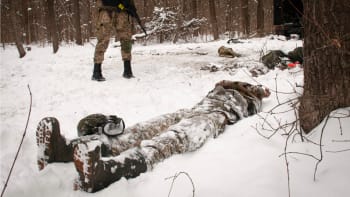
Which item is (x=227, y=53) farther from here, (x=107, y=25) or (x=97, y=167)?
(x=97, y=167)

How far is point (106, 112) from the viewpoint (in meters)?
3.26

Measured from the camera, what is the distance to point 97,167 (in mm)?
1512

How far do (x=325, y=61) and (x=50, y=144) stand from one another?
1.72 metres

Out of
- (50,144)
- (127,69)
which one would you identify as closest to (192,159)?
(50,144)

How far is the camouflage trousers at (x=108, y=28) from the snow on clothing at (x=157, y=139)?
88.2 inches

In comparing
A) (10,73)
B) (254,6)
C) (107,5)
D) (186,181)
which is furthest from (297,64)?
(254,6)

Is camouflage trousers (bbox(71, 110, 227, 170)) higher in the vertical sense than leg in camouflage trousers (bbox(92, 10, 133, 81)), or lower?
lower

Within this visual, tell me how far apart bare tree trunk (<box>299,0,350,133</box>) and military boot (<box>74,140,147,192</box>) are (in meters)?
1.16

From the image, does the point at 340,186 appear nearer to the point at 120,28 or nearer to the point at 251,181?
the point at 251,181

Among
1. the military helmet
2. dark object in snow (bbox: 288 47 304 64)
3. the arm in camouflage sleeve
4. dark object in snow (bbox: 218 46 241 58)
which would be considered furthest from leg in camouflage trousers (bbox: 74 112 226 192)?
dark object in snow (bbox: 218 46 241 58)

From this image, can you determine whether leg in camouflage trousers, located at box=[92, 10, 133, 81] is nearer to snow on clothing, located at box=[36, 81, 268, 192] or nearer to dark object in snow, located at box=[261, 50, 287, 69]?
snow on clothing, located at box=[36, 81, 268, 192]

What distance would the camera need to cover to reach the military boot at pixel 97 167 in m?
1.48

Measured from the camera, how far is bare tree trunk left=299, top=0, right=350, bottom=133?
170 centimetres

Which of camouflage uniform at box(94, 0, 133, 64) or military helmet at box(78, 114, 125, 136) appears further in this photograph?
camouflage uniform at box(94, 0, 133, 64)
